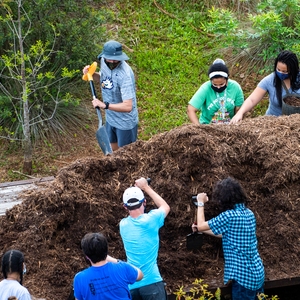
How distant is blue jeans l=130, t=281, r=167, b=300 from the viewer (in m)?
4.67

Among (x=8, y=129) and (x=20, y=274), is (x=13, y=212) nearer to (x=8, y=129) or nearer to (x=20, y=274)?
(x=20, y=274)

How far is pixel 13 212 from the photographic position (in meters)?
5.68

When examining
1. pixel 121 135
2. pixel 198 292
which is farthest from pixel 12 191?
pixel 198 292

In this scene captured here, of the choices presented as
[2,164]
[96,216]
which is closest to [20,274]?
[96,216]

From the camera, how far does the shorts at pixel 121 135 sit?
719cm

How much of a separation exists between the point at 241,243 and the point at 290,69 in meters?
2.50

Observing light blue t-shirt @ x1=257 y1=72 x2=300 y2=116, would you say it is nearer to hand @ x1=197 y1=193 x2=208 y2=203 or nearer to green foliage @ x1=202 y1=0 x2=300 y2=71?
hand @ x1=197 y1=193 x2=208 y2=203

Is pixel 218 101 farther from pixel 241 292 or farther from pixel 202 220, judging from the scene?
pixel 241 292

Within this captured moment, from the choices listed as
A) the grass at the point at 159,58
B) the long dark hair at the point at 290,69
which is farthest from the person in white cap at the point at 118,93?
the grass at the point at 159,58

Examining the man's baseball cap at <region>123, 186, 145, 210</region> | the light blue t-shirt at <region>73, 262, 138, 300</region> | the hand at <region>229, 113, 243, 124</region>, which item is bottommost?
the light blue t-shirt at <region>73, 262, 138, 300</region>

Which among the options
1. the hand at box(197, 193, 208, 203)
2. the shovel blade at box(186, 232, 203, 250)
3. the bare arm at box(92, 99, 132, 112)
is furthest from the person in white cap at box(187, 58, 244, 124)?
the shovel blade at box(186, 232, 203, 250)

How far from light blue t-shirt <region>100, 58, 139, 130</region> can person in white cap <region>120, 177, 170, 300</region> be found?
2513 mm

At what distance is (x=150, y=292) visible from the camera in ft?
15.3

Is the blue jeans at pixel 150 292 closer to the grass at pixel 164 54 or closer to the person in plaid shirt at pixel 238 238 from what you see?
the person in plaid shirt at pixel 238 238
